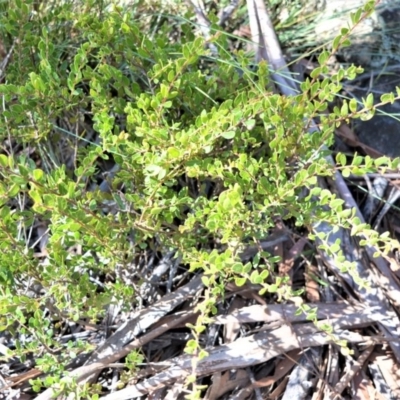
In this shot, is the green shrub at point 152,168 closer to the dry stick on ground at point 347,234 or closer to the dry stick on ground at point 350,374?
the dry stick on ground at point 347,234

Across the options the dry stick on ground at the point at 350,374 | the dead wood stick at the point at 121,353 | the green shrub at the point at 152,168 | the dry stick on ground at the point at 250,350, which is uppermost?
the green shrub at the point at 152,168

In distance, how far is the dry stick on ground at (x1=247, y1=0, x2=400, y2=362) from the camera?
4.53ft

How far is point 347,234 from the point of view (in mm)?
1487

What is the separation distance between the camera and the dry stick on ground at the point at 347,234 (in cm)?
138

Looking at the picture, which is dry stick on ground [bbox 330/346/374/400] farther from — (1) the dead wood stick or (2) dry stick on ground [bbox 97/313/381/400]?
(1) the dead wood stick

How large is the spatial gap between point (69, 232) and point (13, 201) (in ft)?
1.32

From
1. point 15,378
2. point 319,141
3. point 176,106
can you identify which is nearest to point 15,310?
point 15,378

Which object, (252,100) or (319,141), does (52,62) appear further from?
(319,141)

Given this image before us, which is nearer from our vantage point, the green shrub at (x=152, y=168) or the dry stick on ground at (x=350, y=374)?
the green shrub at (x=152, y=168)

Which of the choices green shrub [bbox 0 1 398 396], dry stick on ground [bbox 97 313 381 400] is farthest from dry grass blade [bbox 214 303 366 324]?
green shrub [bbox 0 1 398 396]

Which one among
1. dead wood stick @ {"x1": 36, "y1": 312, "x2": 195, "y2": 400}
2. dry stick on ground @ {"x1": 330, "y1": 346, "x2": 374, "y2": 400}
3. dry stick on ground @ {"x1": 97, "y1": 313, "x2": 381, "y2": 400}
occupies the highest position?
dead wood stick @ {"x1": 36, "y1": 312, "x2": 195, "y2": 400}

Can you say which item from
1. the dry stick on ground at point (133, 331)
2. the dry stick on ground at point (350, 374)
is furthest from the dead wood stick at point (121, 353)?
→ the dry stick on ground at point (350, 374)

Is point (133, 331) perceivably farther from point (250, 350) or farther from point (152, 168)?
point (152, 168)

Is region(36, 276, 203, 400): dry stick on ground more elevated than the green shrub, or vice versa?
the green shrub
